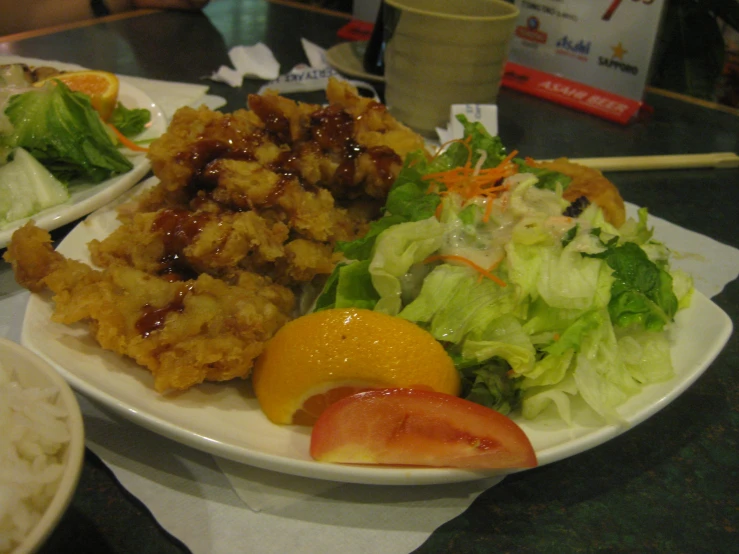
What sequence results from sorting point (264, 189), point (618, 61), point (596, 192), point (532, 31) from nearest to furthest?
point (264, 189) < point (596, 192) < point (618, 61) < point (532, 31)

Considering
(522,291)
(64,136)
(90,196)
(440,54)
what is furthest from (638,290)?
(64,136)

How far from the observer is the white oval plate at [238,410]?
1.08 meters

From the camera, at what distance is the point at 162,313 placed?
129 cm

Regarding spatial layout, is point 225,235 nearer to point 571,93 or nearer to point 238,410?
point 238,410

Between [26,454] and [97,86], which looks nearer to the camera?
[26,454]

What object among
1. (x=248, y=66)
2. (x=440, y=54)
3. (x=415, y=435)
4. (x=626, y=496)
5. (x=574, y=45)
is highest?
(x=440, y=54)

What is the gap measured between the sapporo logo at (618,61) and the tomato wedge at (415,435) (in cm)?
308

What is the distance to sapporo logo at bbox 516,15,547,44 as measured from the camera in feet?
12.3

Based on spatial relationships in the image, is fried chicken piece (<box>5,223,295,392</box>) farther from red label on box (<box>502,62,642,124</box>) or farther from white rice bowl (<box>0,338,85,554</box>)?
red label on box (<box>502,62,642,124</box>)

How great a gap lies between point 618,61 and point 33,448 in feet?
12.0

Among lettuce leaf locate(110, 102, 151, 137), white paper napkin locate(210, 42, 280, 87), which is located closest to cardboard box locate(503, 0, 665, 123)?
white paper napkin locate(210, 42, 280, 87)

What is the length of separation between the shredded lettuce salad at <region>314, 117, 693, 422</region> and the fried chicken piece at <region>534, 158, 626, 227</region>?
0.15 meters

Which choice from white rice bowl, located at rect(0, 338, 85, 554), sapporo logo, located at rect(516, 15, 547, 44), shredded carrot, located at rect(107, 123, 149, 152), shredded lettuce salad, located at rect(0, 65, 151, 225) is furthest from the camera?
sapporo logo, located at rect(516, 15, 547, 44)

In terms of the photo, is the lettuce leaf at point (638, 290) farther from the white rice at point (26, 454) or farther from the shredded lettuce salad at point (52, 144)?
the shredded lettuce salad at point (52, 144)
